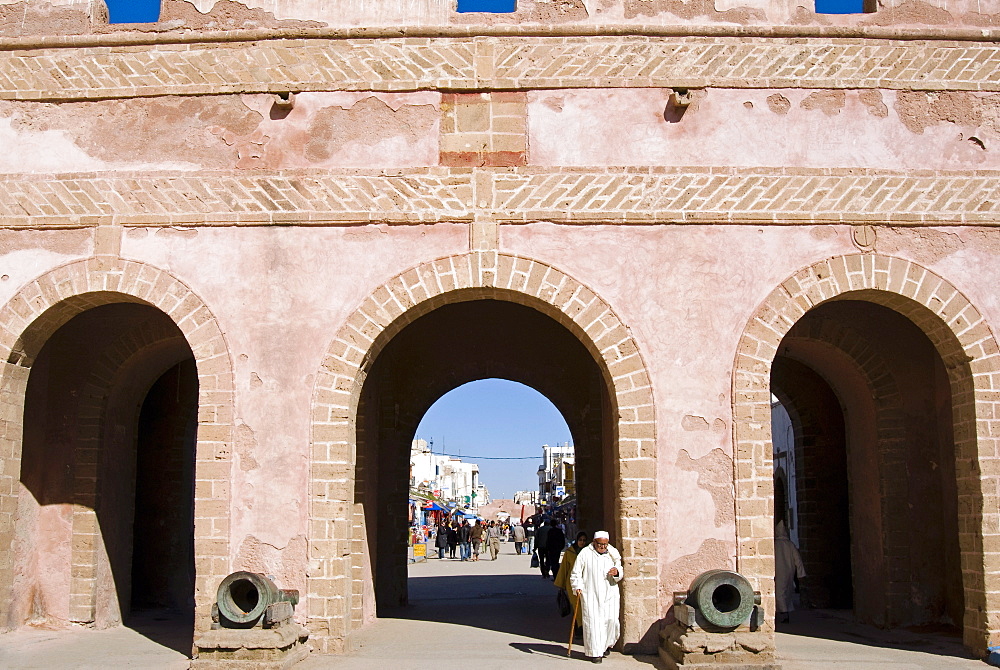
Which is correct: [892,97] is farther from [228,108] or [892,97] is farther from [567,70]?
[228,108]

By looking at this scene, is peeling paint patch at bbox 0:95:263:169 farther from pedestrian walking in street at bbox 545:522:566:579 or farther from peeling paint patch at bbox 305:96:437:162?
pedestrian walking in street at bbox 545:522:566:579

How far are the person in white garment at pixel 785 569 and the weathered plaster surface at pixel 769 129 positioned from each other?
13.4 feet

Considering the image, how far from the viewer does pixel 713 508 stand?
287 inches

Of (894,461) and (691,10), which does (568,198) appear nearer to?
(691,10)

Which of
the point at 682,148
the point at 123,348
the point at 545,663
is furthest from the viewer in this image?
the point at 123,348

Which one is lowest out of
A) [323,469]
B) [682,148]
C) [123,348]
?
[323,469]

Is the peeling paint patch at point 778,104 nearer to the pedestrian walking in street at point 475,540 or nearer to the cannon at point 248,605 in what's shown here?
the cannon at point 248,605

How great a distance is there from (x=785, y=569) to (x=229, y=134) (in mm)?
6675

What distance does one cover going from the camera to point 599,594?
7.23 metres

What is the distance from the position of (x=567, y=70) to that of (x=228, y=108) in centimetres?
274

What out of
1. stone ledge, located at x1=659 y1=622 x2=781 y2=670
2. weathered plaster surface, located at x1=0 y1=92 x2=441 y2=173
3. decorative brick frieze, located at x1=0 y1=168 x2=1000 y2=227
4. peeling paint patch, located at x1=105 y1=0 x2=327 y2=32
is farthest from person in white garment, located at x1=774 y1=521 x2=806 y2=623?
peeling paint patch, located at x1=105 y1=0 x2=327 y2=32

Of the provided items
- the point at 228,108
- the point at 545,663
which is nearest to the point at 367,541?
the point at 545,663

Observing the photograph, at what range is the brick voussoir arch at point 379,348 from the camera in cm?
725

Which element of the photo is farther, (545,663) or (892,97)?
(892,97)
